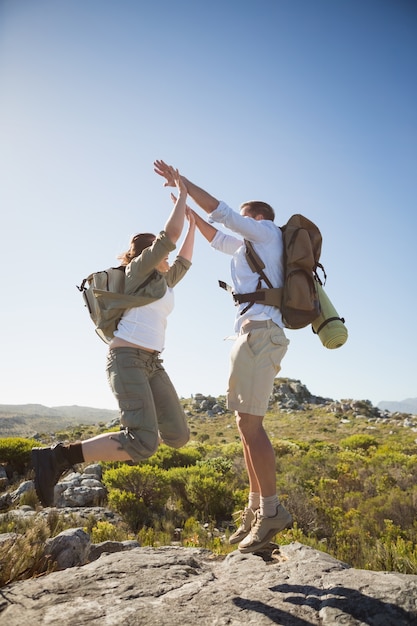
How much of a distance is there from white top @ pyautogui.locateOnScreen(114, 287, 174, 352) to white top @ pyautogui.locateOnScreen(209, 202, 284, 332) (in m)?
0.69

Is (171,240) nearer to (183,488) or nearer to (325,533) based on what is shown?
(325,533)

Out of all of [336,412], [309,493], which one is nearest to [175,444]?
A: [309,493]

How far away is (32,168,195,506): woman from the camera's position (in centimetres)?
296

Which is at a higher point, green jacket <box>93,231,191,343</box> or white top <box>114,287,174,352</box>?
green jacket <box>93,231,191,343</box>

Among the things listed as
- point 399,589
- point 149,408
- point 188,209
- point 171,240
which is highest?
point 188,209

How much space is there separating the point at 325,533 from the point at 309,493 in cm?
230

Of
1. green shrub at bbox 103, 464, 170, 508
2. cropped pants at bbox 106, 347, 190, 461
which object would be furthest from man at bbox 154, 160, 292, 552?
green shrub at bbox 103, 464, 170, 508

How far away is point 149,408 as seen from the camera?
3.06 m

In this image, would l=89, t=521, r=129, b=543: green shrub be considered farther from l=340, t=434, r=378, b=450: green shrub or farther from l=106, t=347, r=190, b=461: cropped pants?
l=340, t=434, r=378, b=450: green shrub

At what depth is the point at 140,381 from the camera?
3102mm

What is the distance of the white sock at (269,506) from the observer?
274cm

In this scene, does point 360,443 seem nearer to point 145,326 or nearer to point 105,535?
point 105,535

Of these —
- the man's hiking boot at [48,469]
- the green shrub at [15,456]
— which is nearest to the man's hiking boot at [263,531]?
the man's hiking boot at [48,469]

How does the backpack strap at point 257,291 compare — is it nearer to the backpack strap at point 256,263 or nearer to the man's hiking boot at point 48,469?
the backpack strap at point 256,263
